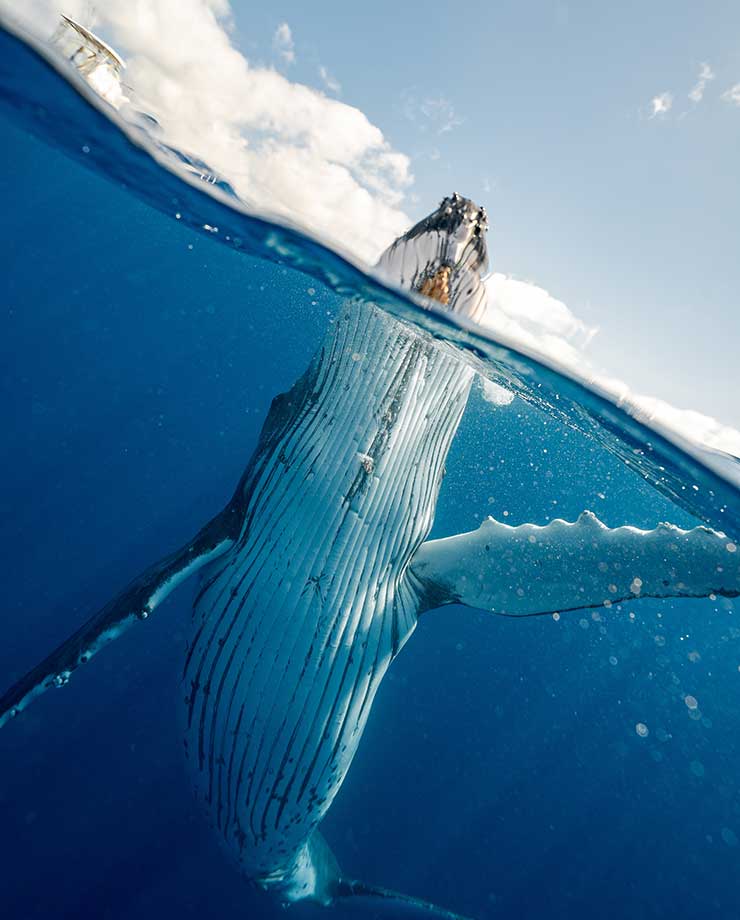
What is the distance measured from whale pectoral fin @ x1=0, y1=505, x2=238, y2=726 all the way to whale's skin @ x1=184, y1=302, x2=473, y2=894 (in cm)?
14

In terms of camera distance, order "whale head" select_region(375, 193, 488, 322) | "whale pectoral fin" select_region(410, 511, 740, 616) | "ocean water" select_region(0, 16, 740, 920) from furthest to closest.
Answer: "ocean water" select_region(0, 16, 740, 920) < "whale head" select_region(375, 193, 488, 322) < "whale pectoral fin" select_region(410, 511, 740, 616)

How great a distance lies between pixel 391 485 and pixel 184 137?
5.67 meters

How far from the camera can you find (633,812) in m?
29.8

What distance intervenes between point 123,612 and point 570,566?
287cm

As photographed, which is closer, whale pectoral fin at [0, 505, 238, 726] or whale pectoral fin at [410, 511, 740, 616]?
whale pectoral fin at [0, 505, 238, 726]

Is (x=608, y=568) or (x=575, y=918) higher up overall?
(x=608, y=568)

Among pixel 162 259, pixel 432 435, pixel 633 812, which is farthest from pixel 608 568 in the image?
pixel 162 259

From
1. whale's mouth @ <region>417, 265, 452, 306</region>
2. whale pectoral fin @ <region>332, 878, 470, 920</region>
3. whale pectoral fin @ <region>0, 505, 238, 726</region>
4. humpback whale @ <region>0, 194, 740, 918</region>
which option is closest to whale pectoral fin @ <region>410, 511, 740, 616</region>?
humpback whale @ <region>0, 194, 740, 918</region>

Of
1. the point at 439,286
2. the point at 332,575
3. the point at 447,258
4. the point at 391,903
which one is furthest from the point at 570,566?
the point at 391,903

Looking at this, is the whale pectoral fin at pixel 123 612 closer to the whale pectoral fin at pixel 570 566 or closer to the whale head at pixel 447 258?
the whale pectoral fin at pixel 570 566

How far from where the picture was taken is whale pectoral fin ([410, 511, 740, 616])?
2.94 meters

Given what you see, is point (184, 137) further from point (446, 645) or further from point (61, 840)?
point (446, 645)

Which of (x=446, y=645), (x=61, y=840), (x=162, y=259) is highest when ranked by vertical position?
(x=162, y=259)

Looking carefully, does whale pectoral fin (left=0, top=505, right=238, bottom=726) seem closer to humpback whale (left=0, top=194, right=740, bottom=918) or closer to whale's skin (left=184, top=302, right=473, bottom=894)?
humpback whale (left=0, top=194, right=740, bottom=918)
